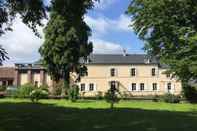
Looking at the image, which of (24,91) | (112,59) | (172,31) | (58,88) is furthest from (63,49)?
(112,59)

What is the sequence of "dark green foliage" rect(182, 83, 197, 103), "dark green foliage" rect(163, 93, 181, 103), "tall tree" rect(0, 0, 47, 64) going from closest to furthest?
1. "tall tree" rect(0, 0, 47, 64)
2. "dark green foliage" rect(163, 93, 181, 103)
3. "dark green foliage" rect(182, 83, 197, 103)

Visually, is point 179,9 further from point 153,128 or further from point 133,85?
point 133,85

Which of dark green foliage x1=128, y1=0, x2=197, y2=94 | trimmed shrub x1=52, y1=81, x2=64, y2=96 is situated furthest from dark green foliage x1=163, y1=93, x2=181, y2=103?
dark green foliage x1=128, y1=0, x2=197, y2=94

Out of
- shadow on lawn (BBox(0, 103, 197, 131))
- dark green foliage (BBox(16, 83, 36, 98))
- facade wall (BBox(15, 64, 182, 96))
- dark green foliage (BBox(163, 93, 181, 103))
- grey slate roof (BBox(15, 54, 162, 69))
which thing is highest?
grey slate roof (BBox(15, 54, 162, 69))

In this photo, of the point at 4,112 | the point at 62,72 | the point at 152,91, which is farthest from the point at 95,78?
the point at 4,112

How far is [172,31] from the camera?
149 ft

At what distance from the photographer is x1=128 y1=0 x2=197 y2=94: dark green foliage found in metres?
43.7

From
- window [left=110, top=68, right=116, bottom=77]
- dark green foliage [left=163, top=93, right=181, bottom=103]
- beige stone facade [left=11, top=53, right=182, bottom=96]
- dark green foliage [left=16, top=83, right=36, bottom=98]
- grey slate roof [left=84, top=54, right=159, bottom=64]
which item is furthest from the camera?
grey slate roof [left=84, top=54, right=159, bottom=64]

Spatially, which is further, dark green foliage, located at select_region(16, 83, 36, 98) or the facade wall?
the facade wall

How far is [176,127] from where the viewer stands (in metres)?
18.7

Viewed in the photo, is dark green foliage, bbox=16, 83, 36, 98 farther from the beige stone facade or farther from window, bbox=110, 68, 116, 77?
window, bbox=110, 68, 116, 77

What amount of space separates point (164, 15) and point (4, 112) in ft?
90.6

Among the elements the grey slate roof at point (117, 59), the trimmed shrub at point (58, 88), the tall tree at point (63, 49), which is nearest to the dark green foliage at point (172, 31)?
the tall tree at point (63, 49)

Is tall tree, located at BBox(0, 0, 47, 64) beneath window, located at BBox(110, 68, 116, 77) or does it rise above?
beneath
